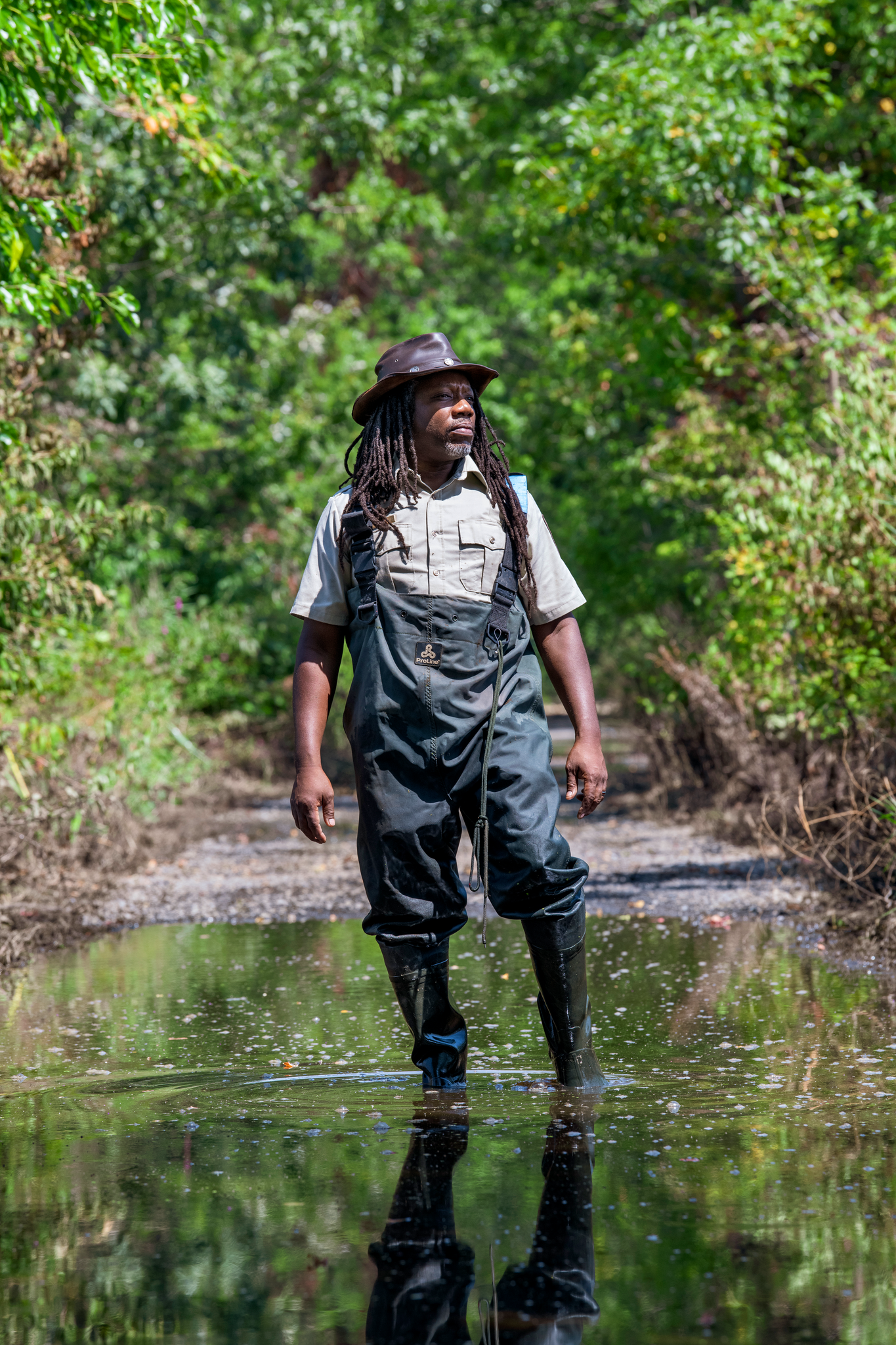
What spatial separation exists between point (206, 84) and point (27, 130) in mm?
1638

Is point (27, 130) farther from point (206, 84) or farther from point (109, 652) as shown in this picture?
point (109, 652)

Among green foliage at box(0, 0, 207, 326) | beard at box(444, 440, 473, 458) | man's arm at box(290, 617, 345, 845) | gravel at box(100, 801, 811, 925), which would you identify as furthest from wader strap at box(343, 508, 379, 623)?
gravel at box(100, 801, 811, 925)

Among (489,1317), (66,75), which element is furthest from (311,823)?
(66,75)

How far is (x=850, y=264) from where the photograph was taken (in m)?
11.8

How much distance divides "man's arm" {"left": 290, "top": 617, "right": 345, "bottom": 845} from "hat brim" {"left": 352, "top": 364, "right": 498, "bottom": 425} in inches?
23.6

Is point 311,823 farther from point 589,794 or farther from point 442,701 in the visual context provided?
point 589,794

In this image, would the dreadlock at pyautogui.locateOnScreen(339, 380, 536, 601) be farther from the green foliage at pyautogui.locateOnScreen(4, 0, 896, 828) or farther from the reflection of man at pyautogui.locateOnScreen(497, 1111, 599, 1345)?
the green foliage at pyautogui.locateOnScreen(4, 0, 896, 828)

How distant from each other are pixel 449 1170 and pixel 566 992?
82 centimetres

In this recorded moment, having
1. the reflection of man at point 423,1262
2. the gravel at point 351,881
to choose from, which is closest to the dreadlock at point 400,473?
the reflection of man at point 423,1262

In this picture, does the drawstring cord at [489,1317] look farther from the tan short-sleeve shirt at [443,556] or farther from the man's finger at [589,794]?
the tan short-sleeve shirt at [443,556]

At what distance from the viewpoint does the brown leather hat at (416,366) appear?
4.43 meters

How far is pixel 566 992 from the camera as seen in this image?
14.1 feet

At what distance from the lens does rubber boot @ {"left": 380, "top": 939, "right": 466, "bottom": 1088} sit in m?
4.32

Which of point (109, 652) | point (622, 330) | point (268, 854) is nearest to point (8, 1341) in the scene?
point (268, 854)
